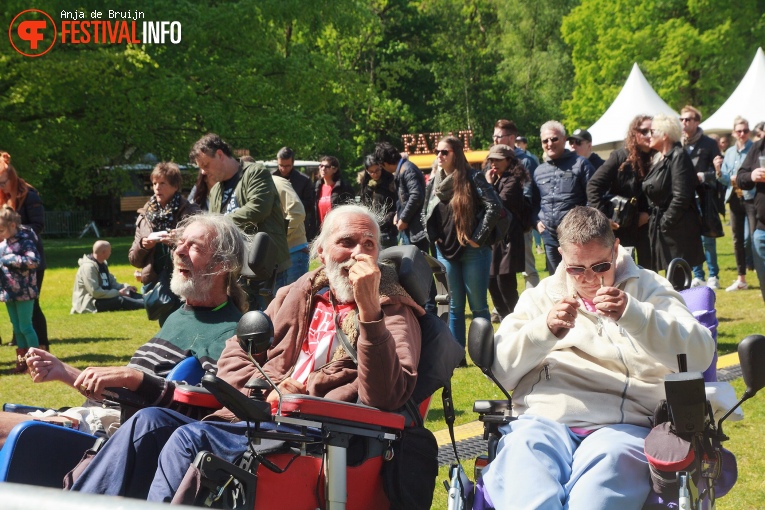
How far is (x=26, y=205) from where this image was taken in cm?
966

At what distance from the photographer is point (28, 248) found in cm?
933

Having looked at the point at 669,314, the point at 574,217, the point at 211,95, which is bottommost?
the point at 669,314

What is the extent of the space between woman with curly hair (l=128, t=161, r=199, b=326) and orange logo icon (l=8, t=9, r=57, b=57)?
1703 centimetres

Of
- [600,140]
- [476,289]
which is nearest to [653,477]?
[476,289]

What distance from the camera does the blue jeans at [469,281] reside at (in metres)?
8.45

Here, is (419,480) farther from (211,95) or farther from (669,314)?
(211,95)

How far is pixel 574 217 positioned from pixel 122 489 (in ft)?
6.21

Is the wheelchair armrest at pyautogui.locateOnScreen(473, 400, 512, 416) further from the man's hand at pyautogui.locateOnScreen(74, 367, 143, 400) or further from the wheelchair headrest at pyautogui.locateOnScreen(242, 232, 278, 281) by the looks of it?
the wheelchair headrest at pyautogui.locateOnScreen(242, 232, 278, 281)

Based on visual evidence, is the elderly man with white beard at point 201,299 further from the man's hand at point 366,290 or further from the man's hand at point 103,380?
the man's hand at point 366,290

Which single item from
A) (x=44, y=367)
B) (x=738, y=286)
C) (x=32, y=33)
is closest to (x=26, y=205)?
(x=44, y=367)

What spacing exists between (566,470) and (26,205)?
737 centimetres

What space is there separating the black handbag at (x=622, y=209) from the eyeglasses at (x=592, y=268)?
4.79 m

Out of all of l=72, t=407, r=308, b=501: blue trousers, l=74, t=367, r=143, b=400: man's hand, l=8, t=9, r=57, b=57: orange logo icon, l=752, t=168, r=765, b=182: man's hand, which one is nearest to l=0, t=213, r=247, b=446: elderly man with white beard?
l=74, t=367, r=143, b=400: man's hand

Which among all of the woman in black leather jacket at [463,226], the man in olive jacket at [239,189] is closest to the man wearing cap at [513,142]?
the woman in black leather jacket at [463,226]
